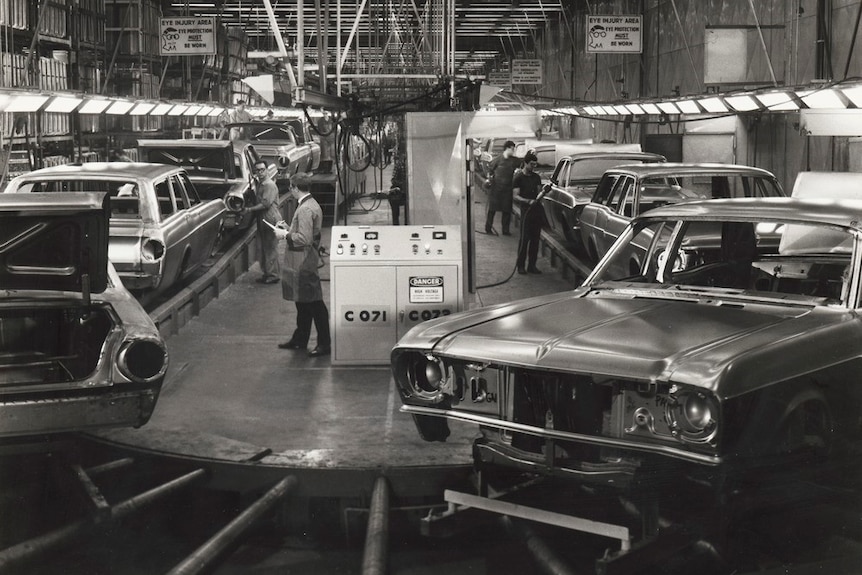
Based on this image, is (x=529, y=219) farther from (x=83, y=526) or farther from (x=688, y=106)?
(x=83, y=526)

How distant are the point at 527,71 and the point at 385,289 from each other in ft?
70.6

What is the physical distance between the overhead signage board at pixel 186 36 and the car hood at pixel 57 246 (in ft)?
42.8

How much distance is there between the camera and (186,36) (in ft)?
60.4

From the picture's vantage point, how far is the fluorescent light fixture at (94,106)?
38.7 ft

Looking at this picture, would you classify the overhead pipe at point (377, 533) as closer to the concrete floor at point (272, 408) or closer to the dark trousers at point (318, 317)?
the concrete floor at point (272, 408)

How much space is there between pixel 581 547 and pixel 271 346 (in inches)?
215

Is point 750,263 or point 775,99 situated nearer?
point 750,263

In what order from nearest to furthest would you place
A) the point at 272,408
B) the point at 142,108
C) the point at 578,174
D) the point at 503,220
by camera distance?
the point at 272,408 < the point at 142,108 < the point at 578,174 < the point at 503,220

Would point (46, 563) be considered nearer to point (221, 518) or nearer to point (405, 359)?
point (221, 518)

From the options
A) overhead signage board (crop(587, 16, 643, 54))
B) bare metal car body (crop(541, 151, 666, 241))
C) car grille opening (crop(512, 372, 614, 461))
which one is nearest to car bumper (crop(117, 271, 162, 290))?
car grille opening (crop(512, 372, 614, 461))

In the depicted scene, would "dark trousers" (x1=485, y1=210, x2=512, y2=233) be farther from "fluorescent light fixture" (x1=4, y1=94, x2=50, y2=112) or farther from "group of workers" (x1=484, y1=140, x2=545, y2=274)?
"fluorescent light fixture" (x1=4, y1=94, x2=50, y2=112)

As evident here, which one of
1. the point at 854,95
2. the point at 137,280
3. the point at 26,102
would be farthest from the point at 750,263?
the point at 26,102

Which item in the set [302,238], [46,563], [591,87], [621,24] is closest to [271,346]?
[302,238]

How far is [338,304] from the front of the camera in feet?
29.3
